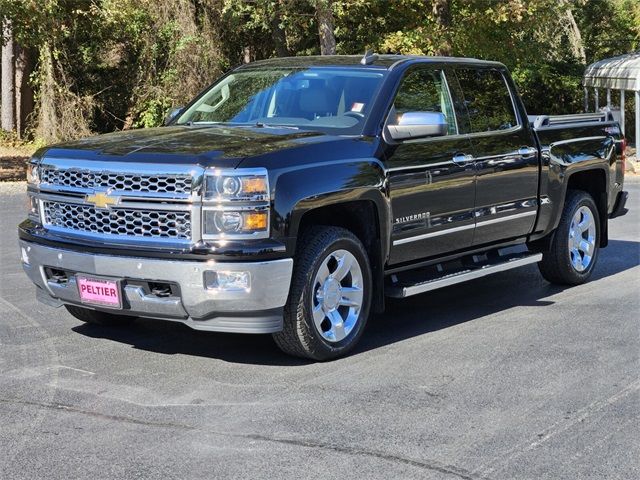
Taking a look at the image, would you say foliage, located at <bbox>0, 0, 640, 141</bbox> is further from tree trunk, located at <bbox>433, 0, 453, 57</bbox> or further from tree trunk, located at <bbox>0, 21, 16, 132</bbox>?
tree trunk, located at <bbox>0, 21, 16, 132</bbox>

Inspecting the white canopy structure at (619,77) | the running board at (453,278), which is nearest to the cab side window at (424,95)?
the running board at (453,278)

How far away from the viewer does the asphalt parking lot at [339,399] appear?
4.77 m

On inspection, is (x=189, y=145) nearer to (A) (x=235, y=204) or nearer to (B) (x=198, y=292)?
(A) (x=235, y=204)

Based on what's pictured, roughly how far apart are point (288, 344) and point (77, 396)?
1330 millimetres

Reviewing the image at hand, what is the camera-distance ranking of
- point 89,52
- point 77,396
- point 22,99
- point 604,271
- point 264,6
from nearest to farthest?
point 77,396 → point 604,271 → point 264,6 → point 89,52 → point 22,99

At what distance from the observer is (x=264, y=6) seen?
23.4 m

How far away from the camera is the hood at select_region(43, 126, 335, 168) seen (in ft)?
20.0

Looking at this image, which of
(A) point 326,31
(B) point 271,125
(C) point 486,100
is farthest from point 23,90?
(B) point 271,125

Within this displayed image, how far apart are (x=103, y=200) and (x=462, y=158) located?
8.85ft

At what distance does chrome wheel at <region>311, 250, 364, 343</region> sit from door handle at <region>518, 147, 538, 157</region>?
226cm

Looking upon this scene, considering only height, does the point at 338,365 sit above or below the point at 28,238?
below

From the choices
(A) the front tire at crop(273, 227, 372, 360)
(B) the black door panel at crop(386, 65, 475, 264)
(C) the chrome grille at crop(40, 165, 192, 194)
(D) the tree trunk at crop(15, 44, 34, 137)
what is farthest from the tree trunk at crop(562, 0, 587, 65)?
(C) the chrome grille at crop(40, 165, 192, 194)

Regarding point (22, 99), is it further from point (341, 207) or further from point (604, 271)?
point (341, 207)

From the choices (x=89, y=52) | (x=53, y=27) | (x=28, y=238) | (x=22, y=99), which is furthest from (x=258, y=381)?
(x=22, y=99)
